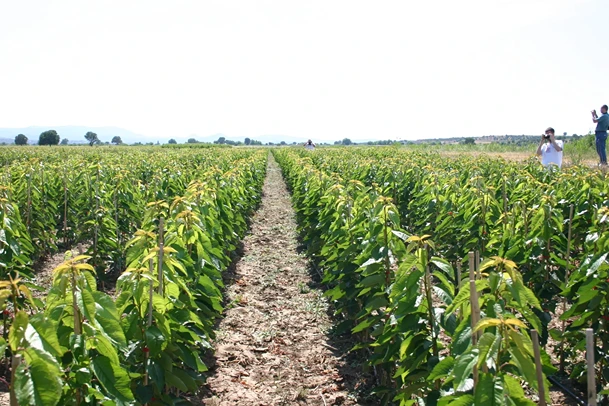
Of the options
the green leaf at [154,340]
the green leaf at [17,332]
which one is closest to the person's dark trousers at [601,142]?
the green leaf at [154,340]

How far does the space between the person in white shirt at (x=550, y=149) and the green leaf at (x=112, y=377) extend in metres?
11.5

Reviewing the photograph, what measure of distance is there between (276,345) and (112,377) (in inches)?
126

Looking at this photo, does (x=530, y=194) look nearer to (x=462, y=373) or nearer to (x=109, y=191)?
(x=462, y=373)

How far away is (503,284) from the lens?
235 centimetres

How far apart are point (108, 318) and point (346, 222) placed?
3.42 metres

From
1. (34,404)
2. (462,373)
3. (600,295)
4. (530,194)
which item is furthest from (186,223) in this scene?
(530,194)

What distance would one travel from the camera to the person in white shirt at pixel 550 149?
11531mm

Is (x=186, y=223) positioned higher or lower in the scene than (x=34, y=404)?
higher

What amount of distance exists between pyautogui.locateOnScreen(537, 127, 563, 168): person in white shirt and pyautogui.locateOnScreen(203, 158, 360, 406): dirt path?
7065 millimetres

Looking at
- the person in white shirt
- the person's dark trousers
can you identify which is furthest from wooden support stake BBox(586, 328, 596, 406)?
the person's dark trousers

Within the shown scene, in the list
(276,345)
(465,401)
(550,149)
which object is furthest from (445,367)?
(550,149)

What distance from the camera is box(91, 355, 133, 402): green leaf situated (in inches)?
84.2

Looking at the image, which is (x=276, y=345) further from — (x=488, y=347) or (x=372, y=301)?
(x=488, y=347)

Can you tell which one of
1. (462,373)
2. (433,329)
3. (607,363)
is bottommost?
(607,363)
